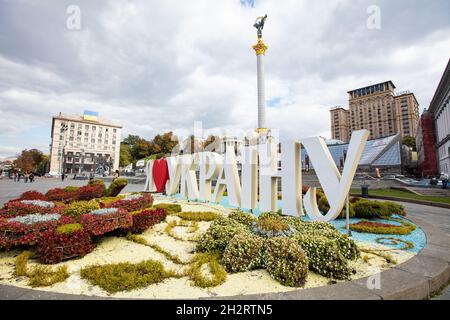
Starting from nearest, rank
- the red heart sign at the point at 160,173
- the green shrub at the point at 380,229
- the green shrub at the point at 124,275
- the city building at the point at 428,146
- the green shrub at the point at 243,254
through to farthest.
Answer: the green shrub at the point at 124,275, the green shrub at the point at 243,254, the green shrub at the point at 380,229, the red heart sign at the point at 160,173, the city building at the point at 428,146

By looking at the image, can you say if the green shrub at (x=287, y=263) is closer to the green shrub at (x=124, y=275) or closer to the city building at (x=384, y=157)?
the green shrub at (x=124, y=275)

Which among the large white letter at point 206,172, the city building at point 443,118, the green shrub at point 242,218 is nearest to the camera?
the green shrub at point 242,218

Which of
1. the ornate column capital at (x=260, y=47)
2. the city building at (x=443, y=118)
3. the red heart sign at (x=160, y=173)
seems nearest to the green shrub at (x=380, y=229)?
the red heart sign at (x=160, y=173)

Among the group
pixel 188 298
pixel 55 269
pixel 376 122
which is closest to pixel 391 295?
pixel 188 298

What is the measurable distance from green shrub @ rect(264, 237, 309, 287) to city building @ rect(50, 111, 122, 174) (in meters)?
83.1

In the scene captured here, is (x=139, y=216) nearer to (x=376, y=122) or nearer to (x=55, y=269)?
(x=55, y=269)

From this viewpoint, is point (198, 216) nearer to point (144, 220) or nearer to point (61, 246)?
point (144, 220)

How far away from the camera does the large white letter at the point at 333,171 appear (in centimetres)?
661

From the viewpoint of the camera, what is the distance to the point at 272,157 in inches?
368

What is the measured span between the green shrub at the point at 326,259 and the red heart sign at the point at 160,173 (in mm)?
12994

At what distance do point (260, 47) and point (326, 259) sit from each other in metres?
40.4

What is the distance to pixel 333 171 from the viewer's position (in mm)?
7148

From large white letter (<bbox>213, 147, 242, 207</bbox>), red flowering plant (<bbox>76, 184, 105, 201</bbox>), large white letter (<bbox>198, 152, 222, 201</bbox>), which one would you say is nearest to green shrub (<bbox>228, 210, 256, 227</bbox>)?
large white letter (<bbox>213, 147, 242, 207</bbox>)
